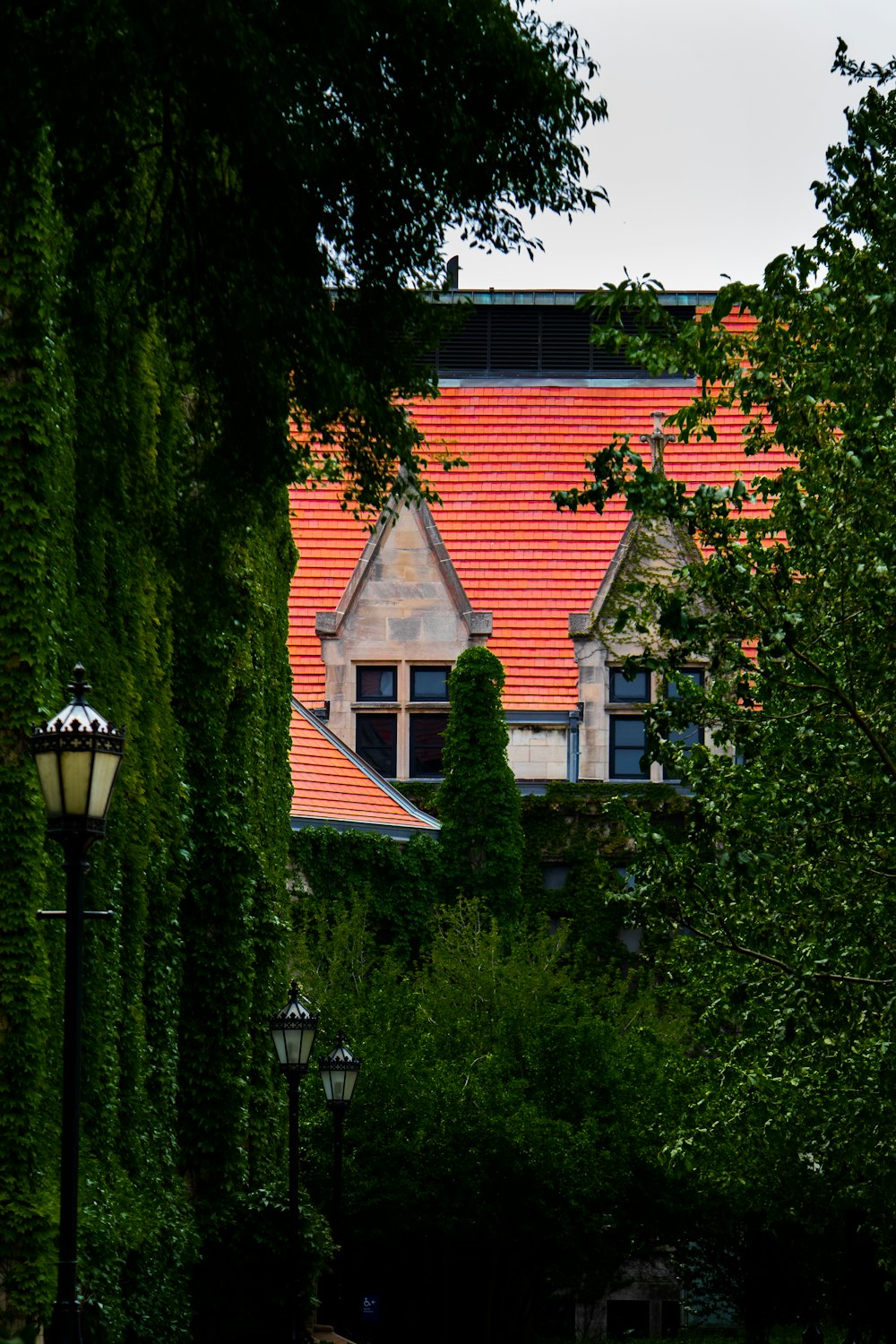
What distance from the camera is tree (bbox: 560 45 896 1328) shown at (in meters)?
15.0

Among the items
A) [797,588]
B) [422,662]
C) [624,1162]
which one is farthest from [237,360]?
[422,662]

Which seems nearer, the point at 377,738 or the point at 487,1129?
the point at 487,1129

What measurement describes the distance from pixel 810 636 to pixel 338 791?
18.2m

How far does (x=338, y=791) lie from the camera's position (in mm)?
33000

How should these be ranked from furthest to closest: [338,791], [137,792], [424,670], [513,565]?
[513,565]
[424,670]
[338,791]
[137,792]

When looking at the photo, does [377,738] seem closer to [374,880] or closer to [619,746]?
[619,746]

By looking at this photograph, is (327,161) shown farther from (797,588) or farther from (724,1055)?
(724,1055)

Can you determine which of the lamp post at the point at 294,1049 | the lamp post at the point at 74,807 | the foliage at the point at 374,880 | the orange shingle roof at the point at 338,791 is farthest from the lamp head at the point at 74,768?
the orange shingle roof at the point at 338,791

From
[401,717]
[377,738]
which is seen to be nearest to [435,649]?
[401,717]

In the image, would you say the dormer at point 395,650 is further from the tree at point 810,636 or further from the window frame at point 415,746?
the tree at point 810,636

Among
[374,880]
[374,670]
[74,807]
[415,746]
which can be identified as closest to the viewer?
[74,807]

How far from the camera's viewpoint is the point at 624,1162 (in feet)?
85.5

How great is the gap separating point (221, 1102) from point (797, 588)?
27.4 feet

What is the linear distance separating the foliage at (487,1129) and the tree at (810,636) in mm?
8042
